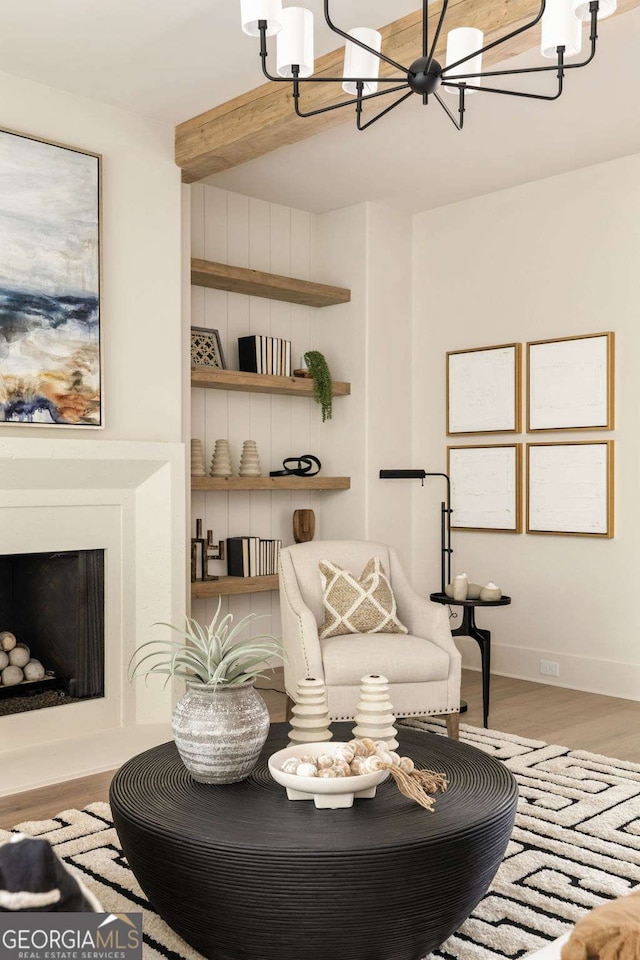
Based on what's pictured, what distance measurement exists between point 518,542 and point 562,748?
5.44 feet

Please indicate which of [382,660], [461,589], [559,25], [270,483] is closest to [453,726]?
[382,660]

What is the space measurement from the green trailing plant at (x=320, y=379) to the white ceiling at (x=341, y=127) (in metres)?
0.98

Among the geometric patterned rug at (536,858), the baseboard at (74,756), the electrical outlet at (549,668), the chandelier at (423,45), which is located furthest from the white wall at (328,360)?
the chandelier at (423,45)

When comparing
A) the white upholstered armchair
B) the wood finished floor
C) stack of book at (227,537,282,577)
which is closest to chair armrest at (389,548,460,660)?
the white upholstered armchair

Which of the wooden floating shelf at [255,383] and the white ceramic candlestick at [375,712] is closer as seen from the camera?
the white ceramic candlestick at [375,712]

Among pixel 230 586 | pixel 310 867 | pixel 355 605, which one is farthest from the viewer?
pixel 230 586

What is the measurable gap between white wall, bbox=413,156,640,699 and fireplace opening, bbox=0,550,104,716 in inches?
95.2

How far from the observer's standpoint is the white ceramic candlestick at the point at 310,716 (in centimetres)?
249

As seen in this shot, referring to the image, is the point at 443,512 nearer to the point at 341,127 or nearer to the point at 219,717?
the point at 341,127

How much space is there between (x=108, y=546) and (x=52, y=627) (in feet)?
1.45

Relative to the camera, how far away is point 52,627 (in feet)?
13.2

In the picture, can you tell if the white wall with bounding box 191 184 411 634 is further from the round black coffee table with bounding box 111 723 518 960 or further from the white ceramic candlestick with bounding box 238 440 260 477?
the round black coffee table with bounding box 111 723 518 960

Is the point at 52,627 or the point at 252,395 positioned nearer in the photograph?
the point at 52,627

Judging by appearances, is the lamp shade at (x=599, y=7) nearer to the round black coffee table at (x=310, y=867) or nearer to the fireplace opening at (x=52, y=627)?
the round black coffee table at (x=310, y=867)
